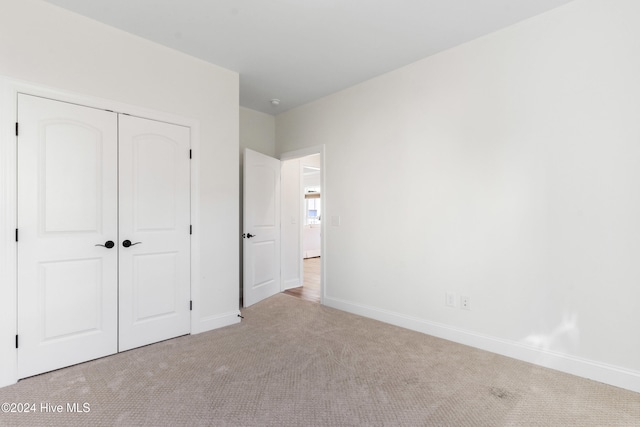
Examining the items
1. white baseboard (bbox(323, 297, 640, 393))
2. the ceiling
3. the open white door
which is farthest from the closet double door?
white baseboard (bbox(323, 297, 640, 393))

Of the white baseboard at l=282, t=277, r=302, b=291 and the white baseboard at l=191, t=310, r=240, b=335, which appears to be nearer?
the white baseboard at l=191, t=310, r=240, b=335

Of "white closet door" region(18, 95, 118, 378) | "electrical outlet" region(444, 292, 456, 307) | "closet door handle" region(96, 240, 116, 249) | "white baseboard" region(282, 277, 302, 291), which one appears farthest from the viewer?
"white baseboard" region(282, 277, 302, 291)

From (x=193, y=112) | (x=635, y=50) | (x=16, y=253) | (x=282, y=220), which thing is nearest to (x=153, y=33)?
(x=193, y=112)

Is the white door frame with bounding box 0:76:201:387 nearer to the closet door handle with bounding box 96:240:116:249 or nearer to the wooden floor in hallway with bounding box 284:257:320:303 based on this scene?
the closet door handle with bounding box 96:240:116:249

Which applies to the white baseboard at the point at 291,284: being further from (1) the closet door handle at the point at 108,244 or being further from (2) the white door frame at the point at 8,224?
(2) the white door frame at the point at 8,224

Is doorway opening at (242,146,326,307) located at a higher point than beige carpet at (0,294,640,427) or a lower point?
higher

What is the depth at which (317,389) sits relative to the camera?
2131 mm

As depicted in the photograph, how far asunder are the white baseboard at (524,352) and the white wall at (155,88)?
72.1 inches

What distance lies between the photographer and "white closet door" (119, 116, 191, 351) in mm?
2744

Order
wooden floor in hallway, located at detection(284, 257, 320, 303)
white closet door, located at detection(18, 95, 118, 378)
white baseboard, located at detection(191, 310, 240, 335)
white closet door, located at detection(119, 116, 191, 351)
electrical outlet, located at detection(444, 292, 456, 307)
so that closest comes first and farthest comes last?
white closet door, located at detection(18, 95, 118, 378) → white closet door, located at detection(119, 116, 191, 351) → electrical outlet, located at detection(444, 292, 456, 307) → white baseboard, located at detection(191, 310, 240, 335) → wooden floor in hallway, located at detection(284, 257, 320, 303)

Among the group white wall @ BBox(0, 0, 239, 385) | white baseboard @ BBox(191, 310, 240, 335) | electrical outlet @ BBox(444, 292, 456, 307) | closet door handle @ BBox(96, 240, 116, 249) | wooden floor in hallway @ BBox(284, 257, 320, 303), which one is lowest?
wooden floor in hallway @ BBox(284, 257, 320, 303)

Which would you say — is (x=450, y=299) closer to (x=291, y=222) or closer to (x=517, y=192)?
(x=517, y=192)

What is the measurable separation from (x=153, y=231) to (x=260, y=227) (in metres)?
1.60

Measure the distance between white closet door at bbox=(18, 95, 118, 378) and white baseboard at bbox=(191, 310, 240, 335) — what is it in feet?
2.36
